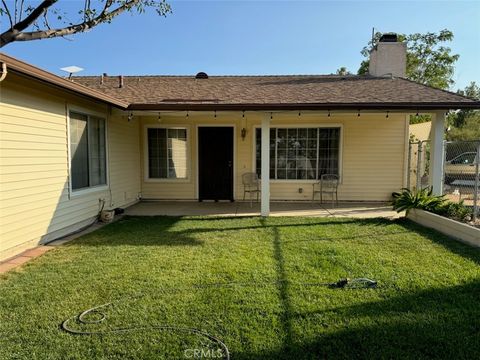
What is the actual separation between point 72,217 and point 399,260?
17.4ft

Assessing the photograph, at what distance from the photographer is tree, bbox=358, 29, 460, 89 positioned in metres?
20.3

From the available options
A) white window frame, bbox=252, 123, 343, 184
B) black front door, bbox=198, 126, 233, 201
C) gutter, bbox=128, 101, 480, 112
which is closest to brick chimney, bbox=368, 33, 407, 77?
white window frame, bbox=252, 123, 343, 184

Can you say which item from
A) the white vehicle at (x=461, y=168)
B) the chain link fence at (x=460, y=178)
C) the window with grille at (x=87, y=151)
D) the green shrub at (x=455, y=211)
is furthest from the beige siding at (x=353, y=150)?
the green shrub at (x=455, y=211)

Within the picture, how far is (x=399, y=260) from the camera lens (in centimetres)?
425

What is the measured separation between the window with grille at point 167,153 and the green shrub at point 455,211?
20.6ft

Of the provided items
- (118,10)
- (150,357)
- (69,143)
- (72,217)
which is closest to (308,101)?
(118,10)

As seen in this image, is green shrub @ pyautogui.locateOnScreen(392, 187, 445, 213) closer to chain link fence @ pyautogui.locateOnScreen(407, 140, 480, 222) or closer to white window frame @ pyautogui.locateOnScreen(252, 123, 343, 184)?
chain link fence @ pyautogui.locateOnScreen(407, 140, 480, 222)

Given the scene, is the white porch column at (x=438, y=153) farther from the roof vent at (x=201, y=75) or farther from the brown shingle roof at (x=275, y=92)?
the roof vent at (x=201, y=75)

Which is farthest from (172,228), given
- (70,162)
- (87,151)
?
(87,151)

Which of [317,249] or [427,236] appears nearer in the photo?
[317,249]

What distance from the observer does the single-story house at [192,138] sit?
4.69 metres

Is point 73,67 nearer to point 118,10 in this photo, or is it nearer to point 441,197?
point 118,10

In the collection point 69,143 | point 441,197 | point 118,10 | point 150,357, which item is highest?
point 118,10

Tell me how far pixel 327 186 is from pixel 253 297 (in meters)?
6.25
